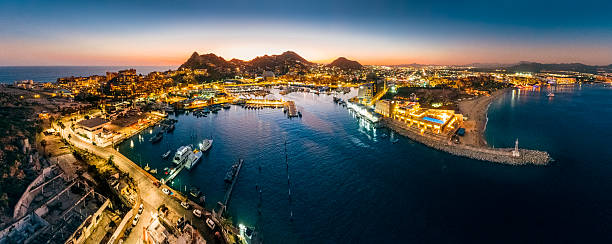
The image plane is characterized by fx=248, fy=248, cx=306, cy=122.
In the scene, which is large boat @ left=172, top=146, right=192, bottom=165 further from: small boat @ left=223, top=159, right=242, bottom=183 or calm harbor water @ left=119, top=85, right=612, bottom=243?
small boat @ left=223, top=159, right=242, bottom=183

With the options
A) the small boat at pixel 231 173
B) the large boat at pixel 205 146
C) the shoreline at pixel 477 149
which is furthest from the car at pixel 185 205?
the shoreline at pixel 477 149

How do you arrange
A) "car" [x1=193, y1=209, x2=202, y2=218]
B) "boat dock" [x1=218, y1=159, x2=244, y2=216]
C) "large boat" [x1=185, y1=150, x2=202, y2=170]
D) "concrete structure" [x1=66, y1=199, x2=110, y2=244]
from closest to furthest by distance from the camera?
1. "concrete structure" [x1=66, y1=199, x2=110, y2=244]
2. "car" [x1=193, y1=209, x2=202, y2=218]
3. "boat dock" [x1=218, y1=159, x2=244, y2=216]
4. "large boat" [x1=185, y1=150, x2=202, y2=170]

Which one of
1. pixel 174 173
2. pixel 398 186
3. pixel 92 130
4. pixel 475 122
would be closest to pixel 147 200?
pixel 174 173

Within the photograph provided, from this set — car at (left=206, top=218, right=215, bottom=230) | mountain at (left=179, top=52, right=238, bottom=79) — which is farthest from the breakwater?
mountain at (left=179, top=52, right=238, bottom=79)

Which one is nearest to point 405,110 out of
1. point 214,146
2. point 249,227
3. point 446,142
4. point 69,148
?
point 446,142

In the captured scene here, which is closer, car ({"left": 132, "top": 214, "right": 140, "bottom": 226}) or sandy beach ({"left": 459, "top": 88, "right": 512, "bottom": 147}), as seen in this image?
car ({"left": 132, "top": 214, "right": 140, "bottom": 226})

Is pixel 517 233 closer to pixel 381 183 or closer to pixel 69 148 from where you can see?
pixel 381 183
